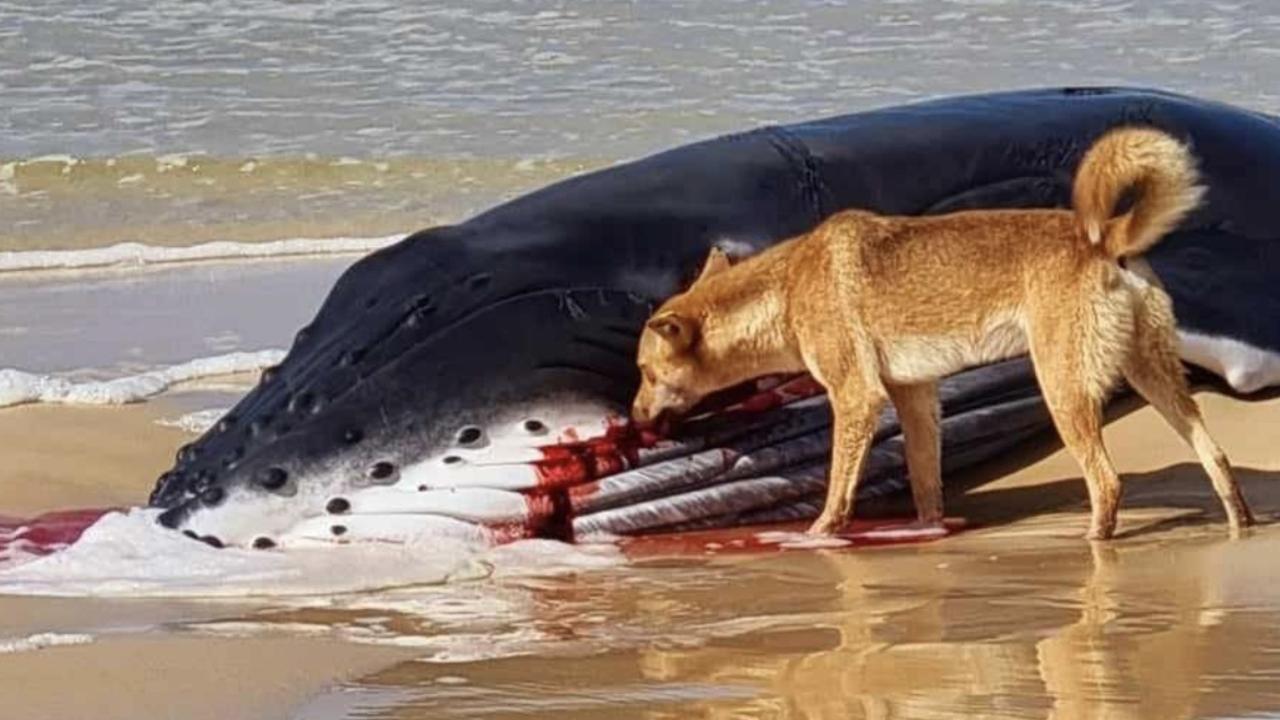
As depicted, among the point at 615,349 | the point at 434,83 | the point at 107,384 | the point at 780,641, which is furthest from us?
the point at 434,83

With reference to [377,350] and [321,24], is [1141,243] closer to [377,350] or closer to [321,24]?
[377,350]

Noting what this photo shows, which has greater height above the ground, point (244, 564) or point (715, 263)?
point (715, 263)

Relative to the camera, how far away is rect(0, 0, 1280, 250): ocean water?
15.4 m

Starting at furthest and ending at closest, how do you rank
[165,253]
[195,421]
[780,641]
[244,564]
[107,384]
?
[165,253], [107,384], [195,421], [244,564], [780,641]

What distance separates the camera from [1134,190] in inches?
284

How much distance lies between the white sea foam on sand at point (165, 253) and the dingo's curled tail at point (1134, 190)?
6.46 metres

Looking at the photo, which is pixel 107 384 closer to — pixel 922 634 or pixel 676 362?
pixel 676 362

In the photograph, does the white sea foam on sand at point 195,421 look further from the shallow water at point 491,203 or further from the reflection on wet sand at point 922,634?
the reflection on wet sand at point 922,634

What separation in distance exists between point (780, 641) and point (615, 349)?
1.97 metres

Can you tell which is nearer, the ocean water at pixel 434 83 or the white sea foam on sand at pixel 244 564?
the white sea foam on sand at pixel 244 564

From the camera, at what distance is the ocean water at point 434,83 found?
15.4m

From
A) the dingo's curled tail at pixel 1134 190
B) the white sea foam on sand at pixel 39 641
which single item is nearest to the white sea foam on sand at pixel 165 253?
the dingo's curled tail at pixel 1134 190

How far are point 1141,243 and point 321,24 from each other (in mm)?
15270

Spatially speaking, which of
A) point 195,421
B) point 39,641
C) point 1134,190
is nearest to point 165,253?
point 195,421
